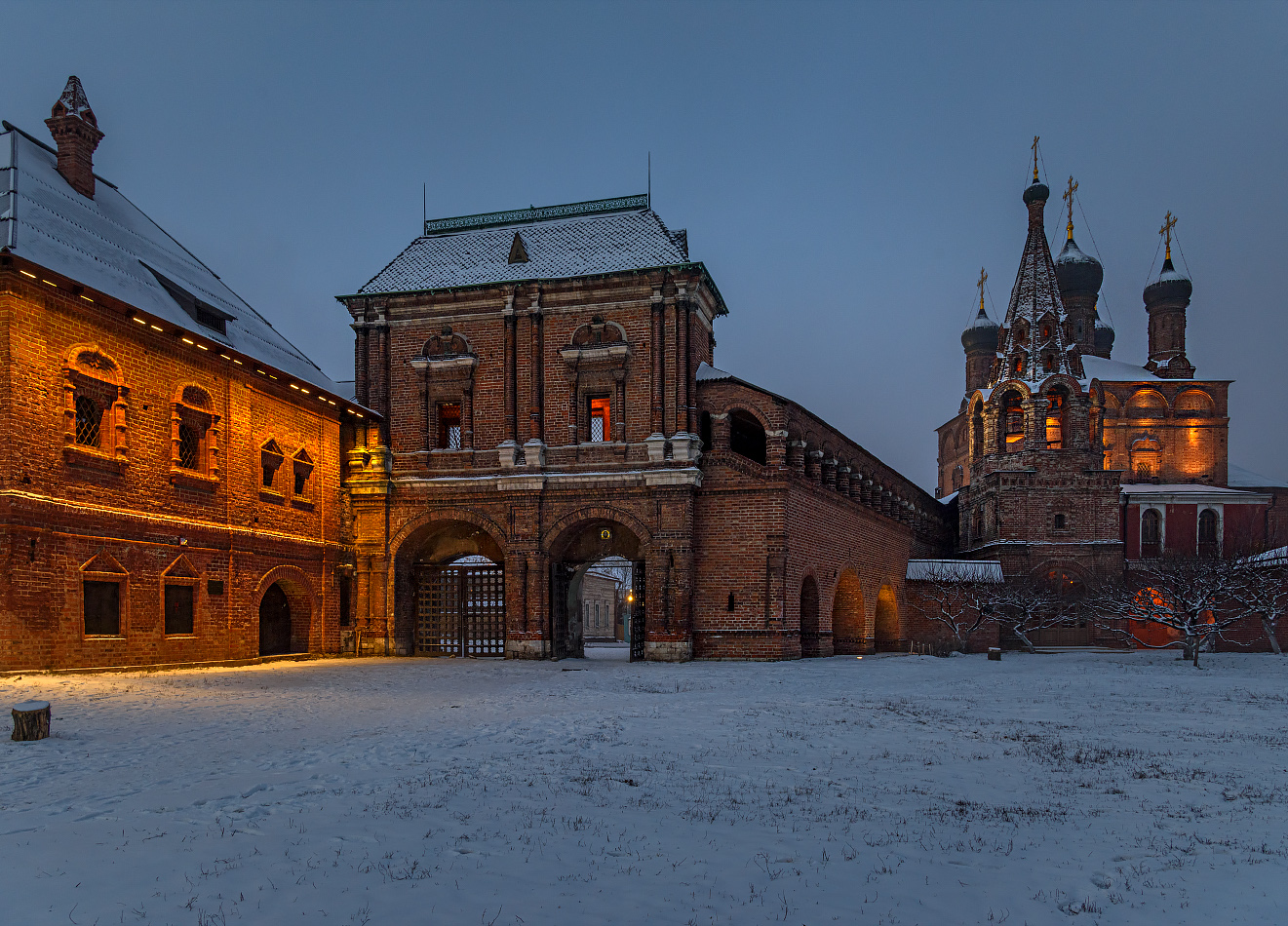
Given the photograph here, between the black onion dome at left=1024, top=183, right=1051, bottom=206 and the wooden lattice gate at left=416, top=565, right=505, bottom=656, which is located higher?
the black onion dome at left=1024, top=183, right=1051, bottom=206

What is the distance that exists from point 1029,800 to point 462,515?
57.2ft

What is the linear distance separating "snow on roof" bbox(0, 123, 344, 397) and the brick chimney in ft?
0.81

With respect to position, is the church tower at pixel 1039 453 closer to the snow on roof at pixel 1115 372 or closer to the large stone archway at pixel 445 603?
the snow on roof at pixel 1115 372

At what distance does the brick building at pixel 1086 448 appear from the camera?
3394 cm

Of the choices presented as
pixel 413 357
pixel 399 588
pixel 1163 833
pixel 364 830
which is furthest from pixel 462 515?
pixel 1163 833

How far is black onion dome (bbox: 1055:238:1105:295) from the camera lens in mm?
45094

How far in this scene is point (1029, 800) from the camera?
6.68 m

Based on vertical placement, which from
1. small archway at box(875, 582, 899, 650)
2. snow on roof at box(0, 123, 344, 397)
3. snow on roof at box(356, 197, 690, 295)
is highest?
snow on roof at box(356, 197, 690, 295)

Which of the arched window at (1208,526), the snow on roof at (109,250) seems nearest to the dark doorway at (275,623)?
the snow on roof at (109,250)

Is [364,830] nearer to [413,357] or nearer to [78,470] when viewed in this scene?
[78,470]

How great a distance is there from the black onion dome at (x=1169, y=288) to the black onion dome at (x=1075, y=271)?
9.78 ft

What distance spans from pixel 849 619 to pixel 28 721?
848 inches

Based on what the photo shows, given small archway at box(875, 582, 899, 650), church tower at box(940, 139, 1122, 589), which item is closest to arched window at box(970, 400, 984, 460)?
church tower at box(940, 139, 1122, 589)

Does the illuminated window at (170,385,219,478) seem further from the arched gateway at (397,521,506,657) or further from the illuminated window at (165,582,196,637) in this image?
the arched gateway at (397,521,506,657)
